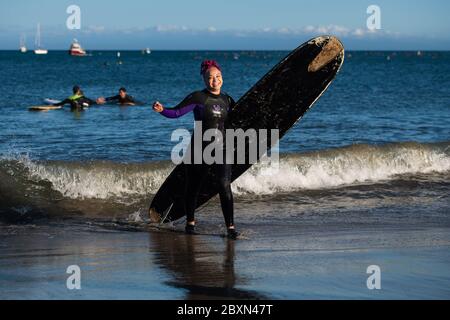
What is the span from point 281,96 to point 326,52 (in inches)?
27.5

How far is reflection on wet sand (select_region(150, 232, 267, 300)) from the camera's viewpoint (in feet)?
17.4

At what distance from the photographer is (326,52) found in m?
8.12

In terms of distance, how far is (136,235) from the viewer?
764 cm

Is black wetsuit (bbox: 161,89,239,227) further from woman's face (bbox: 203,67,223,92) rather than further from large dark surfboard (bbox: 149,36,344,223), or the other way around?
large dark surfboard (bbox: 149,36,344,223)

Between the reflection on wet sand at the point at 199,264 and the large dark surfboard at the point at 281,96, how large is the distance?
601mm

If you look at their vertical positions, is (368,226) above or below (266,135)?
below

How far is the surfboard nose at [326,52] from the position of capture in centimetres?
807

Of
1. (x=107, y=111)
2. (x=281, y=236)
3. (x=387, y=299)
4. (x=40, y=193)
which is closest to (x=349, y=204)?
(x=281, y=236)

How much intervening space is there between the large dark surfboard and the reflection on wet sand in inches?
23.7

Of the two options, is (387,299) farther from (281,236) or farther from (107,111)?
(107,111)

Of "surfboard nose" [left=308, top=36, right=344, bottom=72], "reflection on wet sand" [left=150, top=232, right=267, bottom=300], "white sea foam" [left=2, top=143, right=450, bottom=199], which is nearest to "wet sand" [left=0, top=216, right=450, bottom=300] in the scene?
"reflection on wet sand" [left=150, top=232, right=267, bottom=300]

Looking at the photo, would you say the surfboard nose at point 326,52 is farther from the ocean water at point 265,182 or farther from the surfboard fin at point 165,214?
the surfboard fin at point 165,214

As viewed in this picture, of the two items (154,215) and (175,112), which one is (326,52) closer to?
(175,112)
